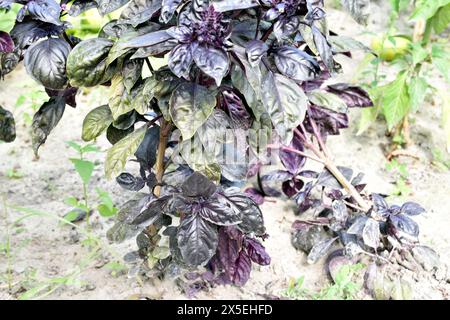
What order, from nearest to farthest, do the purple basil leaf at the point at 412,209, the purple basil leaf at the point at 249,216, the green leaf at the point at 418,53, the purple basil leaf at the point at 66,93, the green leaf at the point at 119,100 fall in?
the green leaf at the point at 119,100 → the purple basil leaf at the point at 249,216 → the purple basil leaf at the point at 66,93 → the purple basil leaf at the point at 412,209 → the green leaf at the point at 418,53

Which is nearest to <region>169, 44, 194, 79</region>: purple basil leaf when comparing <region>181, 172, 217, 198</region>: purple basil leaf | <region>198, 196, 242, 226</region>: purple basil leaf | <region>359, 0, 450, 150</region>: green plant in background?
<region>181, 172, 217, 198</region>: purple basil leaf

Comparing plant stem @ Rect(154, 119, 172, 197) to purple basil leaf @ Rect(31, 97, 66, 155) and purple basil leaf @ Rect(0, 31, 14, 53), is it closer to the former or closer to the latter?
purple basil leaf @ Rect(31, 97, 66, 155)

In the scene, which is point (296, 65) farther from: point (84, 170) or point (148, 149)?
point (84, 170)

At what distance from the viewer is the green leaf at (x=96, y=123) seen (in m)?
Answer: 1.52

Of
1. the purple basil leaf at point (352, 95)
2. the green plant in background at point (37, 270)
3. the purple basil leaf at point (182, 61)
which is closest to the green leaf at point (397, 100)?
the purple basil leaf at point (352, 95)

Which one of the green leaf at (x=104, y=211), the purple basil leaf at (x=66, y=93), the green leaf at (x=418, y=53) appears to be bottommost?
the green leaf at (x=104, y=211)

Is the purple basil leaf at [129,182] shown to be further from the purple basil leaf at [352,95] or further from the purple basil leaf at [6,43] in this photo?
→ the purple basil leaf at [352,95]

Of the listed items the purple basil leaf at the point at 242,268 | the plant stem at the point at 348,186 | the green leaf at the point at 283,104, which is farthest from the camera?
the plant stem at the point at 348,186

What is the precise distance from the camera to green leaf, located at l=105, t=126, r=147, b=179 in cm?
145

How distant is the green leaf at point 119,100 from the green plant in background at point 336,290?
855 mm

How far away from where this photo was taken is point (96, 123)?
5.03 ft

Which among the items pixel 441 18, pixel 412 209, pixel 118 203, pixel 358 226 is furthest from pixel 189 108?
pixel 441 18
